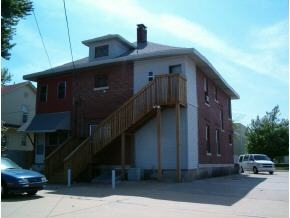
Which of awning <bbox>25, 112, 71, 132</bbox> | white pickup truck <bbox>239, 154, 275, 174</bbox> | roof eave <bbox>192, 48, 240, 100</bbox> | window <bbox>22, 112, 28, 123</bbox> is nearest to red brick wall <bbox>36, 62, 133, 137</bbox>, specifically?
awning <bbox>25, 112, 71, 132</bbox>

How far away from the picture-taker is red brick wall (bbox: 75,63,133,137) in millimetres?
24453

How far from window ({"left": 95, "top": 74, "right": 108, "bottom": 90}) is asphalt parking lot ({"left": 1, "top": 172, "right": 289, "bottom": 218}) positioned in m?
9.80

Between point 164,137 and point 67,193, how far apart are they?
782 centimetres

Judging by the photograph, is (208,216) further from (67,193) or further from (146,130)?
(146,130)

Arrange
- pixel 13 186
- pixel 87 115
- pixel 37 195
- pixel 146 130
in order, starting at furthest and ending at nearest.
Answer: pixel 87 115
pixel 146 130
pixel 37 195
pixel 13 186

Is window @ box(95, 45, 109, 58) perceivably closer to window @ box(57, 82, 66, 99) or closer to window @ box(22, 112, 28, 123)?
window @ box(57, 82, 66, 99)

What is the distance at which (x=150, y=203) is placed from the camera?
13.1 m

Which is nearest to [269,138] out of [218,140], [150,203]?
[218,140]

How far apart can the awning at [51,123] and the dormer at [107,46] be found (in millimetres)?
4297

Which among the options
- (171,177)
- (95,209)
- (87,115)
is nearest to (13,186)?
(95,209)

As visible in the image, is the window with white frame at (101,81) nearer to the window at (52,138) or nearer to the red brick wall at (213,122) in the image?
the window at (52,138)

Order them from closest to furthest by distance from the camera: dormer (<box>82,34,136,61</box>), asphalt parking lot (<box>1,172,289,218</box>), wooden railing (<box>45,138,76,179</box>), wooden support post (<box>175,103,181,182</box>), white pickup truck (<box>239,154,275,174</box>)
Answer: asphalt parking lot (<box>1,172,289,218</box>)
wooden support post (<box>175,103,181,182</box>)
wooden railing (<box>45,138,76,179</box>)
dormer (<box>82,34,136,61</box>)
white pickup truck (<box>239,154,275,174</box>)

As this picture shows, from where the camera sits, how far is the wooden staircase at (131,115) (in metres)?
20.8

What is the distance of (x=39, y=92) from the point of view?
94.6 ft
